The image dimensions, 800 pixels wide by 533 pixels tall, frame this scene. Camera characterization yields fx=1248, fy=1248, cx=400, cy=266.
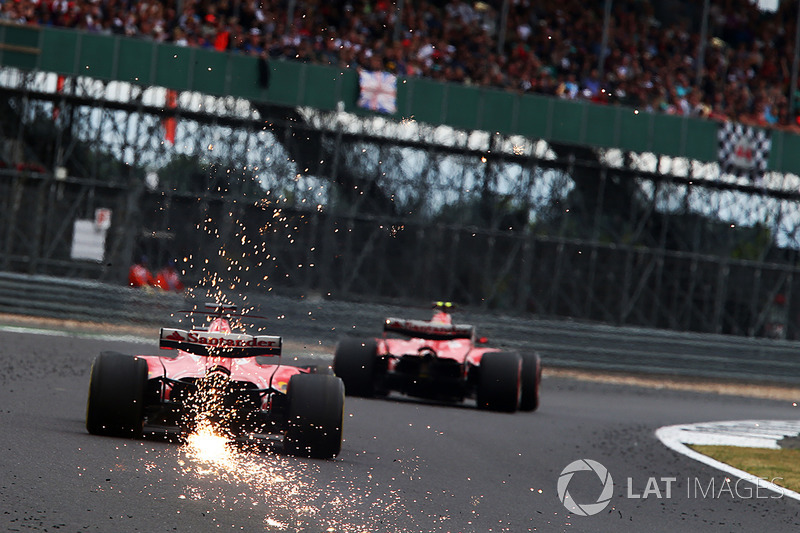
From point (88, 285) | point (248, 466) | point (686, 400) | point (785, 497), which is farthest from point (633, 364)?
point (248, 466)

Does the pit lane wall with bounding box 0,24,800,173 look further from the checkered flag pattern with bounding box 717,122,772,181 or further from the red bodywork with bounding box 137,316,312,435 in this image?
the red bodywork with bounding box 137,316,312,435

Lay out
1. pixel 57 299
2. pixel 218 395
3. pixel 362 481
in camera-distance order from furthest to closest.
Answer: pixel 57 299 < pixel 218 395 < pixel 362 481

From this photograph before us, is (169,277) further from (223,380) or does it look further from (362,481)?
(362,481)

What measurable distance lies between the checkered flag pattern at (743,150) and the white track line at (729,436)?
35.2ft

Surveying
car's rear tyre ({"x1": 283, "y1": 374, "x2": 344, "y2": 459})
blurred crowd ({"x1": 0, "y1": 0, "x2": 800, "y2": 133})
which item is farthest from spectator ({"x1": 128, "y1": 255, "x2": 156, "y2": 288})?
car's rear tyre ({"x1": 283, "y1": 374, "x2": 344, "y2": 459})

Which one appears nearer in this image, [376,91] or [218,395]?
[218,395]

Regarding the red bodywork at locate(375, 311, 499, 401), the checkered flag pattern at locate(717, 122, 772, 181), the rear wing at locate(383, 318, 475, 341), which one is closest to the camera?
the red bodywork at locate(375, 311, 499, 401)

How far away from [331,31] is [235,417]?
18.4 meters

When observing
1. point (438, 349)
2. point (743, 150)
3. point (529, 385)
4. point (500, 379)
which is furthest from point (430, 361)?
point (743, 150)

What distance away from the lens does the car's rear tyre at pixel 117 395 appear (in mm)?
7543

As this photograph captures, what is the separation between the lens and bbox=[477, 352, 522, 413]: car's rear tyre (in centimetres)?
1334

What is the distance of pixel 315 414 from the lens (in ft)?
25.2

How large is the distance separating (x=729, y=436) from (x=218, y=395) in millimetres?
7477

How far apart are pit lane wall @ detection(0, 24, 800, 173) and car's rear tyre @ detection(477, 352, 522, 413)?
1247 centimetres
